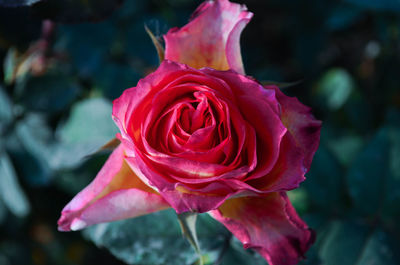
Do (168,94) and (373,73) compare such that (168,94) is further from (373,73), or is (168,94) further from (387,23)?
(373,73)

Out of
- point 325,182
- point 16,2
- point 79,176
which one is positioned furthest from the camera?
point 79,176

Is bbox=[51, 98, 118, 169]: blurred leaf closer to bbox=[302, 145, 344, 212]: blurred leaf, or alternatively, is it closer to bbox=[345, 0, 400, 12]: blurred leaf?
bbox=[302, 145, 344, 212]: blurred leaf

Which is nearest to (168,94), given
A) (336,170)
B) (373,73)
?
(336,170)

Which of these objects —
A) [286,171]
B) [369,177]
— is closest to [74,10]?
[286,171]

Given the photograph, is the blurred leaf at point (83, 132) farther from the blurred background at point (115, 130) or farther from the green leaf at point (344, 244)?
the green leaf at point (344, 244)

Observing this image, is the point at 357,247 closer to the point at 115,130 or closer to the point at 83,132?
the point at 115,130

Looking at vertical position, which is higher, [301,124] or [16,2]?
[16,2]

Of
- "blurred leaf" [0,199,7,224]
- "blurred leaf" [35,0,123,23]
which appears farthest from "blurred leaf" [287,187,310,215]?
"blurred leaf" [0,199,7,224]
